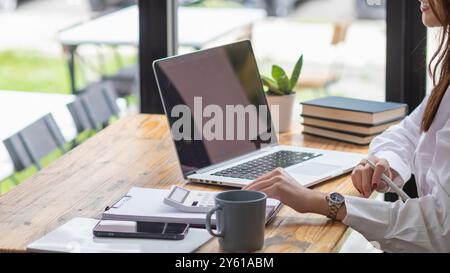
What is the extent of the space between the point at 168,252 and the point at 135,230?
106 mm

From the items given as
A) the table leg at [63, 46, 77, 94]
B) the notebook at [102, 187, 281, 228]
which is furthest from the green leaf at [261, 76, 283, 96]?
the table leg at [63, 46, 77, 94]

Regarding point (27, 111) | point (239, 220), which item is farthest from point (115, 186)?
point (27, 111)

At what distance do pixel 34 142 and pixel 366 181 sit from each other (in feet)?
4.59

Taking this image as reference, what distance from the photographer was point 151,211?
1619mm

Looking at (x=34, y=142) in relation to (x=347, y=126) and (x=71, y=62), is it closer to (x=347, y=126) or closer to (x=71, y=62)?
(x=71, y=62)

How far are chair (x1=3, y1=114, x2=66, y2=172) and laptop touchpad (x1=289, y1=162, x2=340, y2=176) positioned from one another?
1154 mm

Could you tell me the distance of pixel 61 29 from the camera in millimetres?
3189

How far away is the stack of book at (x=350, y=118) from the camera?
222cm

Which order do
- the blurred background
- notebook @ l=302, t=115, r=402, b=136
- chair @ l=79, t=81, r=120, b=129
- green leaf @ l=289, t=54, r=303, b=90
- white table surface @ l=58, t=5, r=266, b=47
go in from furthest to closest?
1. chair @ l=79, t=81, r=120, b=129
2. white table surface @ l=58, t=5, r=266, b=47
3. the blurred background
4. green leaf @ l=289, t=54, r=303, b=90
5. notebook @ l=302, t=115, r=402, b=136

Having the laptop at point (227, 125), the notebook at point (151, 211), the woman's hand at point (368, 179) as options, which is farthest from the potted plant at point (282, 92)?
the notebook at point (151, 211)

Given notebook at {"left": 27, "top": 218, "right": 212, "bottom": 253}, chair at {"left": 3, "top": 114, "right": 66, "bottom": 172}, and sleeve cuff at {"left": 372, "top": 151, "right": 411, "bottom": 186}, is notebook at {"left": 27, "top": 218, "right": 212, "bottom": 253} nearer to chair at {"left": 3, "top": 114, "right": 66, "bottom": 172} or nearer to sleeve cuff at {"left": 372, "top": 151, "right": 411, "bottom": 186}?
sleeve cuff at {"left": 372, "top": 151, "right": 411, "bottom": 186}

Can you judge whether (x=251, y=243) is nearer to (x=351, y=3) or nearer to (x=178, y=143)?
(x=178, y=143)

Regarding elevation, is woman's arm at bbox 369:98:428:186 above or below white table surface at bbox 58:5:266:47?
below

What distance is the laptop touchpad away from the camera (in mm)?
1932
